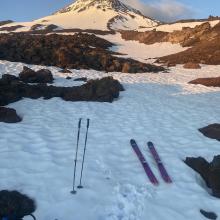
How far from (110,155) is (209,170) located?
281 centimetres

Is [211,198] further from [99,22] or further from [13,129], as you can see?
[99,22]

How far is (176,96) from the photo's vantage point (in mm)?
21312

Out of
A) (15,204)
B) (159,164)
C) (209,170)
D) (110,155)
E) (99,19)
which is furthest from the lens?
(99,19)

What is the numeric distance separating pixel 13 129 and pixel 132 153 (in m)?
→ 4.06

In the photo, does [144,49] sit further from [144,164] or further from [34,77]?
[144,164]

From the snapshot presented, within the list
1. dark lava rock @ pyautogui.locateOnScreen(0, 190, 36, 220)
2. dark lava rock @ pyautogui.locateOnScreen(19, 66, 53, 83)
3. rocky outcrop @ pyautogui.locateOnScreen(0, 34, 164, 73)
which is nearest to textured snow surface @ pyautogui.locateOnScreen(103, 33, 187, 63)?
rocky outcrop @ pyautogui.locateOnScreen(0, 34, 164, 73)

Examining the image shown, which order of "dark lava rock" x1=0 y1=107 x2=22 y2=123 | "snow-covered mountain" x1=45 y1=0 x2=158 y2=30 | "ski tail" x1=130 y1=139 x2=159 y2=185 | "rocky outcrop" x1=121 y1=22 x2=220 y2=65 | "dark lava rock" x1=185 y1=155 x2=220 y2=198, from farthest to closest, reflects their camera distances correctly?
"snow-covered mountain" x1=45 y1=0 x2=158 y2=30
"rocky outcrop" x1=121 y1=22 x2=220 y2=65
"dark lava rock" x1=0 y1=107 x2=22 y2=123
"ski tail" x1=130 y1=139 x2=159 y2=185
"dark lava rock" x1=185 y1=155 x2=220 y2=198

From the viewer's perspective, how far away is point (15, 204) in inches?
316

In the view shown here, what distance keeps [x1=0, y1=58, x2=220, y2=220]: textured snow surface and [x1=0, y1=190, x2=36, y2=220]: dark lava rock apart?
0.20 m

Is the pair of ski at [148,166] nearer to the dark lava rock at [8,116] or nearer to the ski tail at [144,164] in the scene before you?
the ski tail at [144,164]

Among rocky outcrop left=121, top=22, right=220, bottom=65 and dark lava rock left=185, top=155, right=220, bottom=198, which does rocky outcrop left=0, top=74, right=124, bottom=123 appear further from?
rocky outcrop left=121, top=22, right=220, bottom=65

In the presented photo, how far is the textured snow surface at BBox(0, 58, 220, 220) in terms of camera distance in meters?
8.52

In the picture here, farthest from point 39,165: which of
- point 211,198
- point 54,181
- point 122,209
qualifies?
point 211,198

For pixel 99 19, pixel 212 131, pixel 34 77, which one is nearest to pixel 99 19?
pixel 99 19
